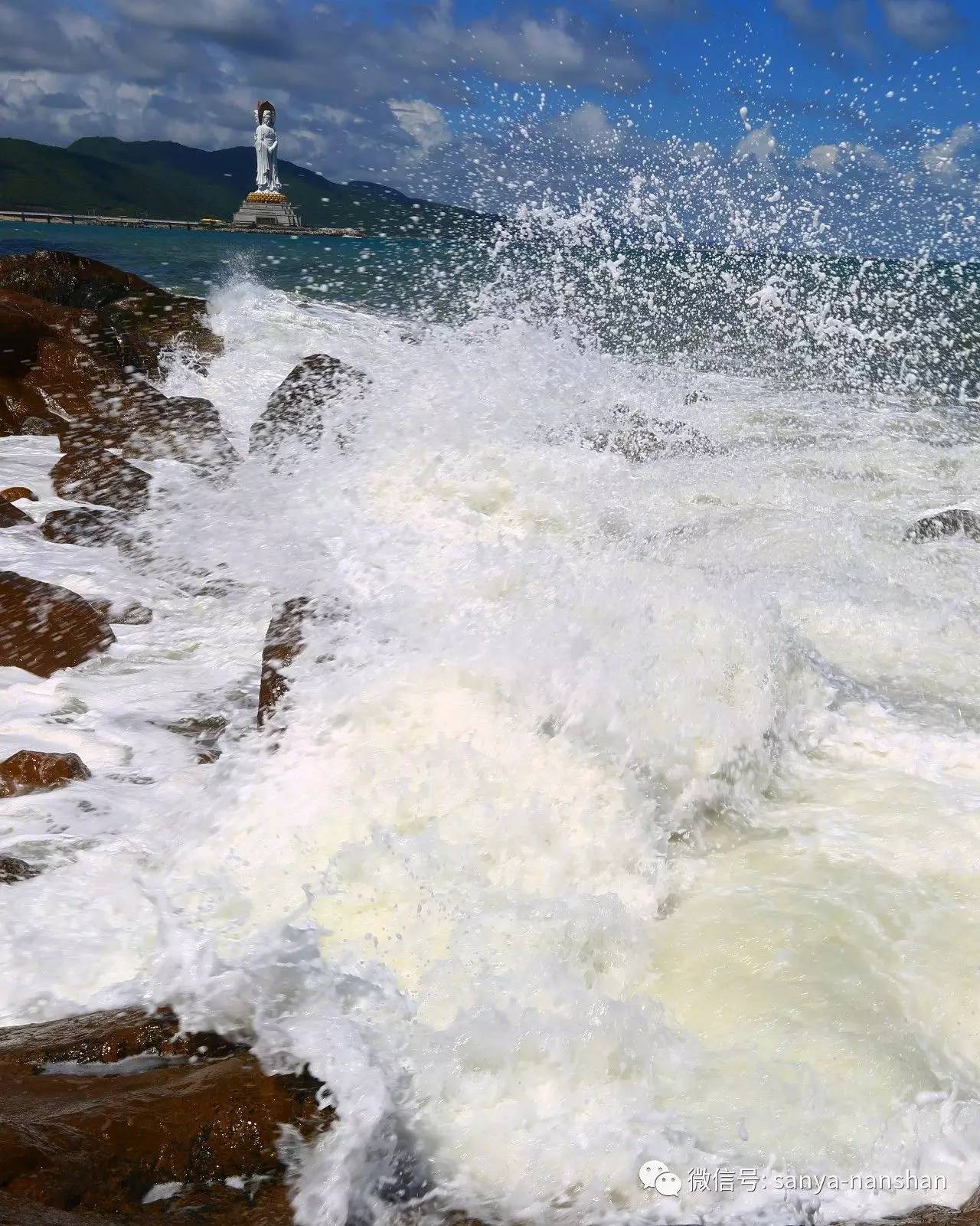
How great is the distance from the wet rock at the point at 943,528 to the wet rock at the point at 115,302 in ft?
25.9

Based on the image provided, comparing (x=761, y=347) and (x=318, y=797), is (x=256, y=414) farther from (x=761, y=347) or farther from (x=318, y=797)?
(x=761, y=347)

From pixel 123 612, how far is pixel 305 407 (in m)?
3.67

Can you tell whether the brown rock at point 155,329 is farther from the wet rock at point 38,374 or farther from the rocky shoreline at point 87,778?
the wet rock at point 38,374

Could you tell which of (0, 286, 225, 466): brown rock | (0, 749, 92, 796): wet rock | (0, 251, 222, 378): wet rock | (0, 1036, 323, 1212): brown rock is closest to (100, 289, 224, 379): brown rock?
(0, 251, 222, 378): wet rock

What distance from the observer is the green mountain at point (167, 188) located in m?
104

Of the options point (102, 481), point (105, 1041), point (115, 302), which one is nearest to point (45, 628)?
point (102, 481)

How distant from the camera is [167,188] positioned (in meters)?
150

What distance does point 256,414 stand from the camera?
1203 centimetres

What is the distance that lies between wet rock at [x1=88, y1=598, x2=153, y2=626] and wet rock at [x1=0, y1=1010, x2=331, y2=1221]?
3648 millimetres

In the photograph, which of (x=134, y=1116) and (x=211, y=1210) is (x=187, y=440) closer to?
(x=134, y=1116)

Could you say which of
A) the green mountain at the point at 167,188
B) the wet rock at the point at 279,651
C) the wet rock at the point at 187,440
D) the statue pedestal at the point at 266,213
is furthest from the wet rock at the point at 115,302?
the statue pedestal at the point at 266,213

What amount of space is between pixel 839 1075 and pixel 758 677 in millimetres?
2208

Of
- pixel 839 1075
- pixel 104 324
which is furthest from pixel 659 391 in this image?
pixel 839 1075

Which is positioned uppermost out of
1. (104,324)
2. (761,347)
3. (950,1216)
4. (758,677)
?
(761,347)
